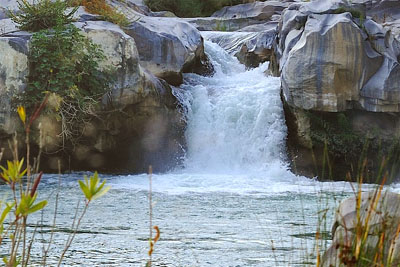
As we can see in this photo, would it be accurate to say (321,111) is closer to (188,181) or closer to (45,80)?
(188,181)

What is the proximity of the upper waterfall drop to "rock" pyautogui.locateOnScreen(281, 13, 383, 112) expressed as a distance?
3.42ft

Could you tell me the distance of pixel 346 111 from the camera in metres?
11.7

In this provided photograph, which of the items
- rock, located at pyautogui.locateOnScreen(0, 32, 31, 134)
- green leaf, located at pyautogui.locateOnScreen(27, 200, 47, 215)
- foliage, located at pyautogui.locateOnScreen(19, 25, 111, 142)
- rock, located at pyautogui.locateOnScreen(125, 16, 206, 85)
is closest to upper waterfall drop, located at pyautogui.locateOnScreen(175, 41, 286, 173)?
rock, located at pyautogui.locateOnScreen(125, 16, 206, 85)

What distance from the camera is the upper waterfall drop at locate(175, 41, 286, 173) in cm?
1220

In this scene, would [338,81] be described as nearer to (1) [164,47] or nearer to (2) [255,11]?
(1) [164,47]

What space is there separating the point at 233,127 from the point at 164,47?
2.03m

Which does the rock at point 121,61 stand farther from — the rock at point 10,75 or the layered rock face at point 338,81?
the layered rock face at point 338,81

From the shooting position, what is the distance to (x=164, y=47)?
42.5ft

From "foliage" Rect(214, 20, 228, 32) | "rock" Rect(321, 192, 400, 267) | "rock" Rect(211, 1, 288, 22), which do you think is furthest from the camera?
"rock" Rect(211, 1, 288, 22)

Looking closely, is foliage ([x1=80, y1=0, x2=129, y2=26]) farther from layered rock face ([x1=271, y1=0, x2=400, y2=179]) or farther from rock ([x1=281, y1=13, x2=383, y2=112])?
rock ([x1=281, y1=13, x2=383, y2=112])

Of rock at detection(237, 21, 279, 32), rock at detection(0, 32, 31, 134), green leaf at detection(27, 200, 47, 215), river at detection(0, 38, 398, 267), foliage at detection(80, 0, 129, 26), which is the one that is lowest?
river at detection(0, 38, 398, 267)

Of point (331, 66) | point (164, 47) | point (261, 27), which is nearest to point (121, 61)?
point (164, 47)

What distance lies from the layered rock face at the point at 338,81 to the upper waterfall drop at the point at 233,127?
36cm

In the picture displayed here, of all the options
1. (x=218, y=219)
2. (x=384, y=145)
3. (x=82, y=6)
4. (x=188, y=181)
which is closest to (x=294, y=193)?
(x=188, y=181)
